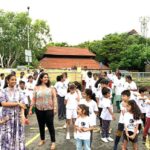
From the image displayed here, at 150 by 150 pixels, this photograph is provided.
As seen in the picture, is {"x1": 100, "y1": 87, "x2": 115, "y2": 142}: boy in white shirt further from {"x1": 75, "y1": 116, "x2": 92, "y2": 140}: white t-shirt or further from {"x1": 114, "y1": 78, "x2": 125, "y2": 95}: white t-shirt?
{"x1": 114, "y1": 78, "x2": 125, "y2": 95}: white t-shirt

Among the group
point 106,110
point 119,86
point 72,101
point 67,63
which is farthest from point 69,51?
point 106,110

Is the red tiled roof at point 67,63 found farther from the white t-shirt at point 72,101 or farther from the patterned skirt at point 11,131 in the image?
the patterned skirt at point 11,131

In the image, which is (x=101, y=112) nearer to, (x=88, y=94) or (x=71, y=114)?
(x=71, y=114)

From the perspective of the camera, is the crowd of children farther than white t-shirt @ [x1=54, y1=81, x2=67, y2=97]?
No

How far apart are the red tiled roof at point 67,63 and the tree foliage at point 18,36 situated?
3.48 meters

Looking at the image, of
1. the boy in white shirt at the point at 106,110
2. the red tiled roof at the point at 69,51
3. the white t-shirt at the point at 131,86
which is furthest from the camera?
the red tiled roof at the point at 69,51

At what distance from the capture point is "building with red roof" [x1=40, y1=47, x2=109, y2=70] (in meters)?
61.6

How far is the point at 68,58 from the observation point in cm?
6550

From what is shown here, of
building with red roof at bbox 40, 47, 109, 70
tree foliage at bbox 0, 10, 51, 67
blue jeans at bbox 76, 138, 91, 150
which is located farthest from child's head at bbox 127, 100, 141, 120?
building with red roof at bbox 40, 47, 109, 70

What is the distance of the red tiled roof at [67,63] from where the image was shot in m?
60.6

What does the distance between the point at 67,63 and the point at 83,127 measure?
56272 millimetres

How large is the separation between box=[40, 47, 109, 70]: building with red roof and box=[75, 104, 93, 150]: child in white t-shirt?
176ft

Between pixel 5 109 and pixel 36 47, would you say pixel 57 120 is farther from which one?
pixel 36 47

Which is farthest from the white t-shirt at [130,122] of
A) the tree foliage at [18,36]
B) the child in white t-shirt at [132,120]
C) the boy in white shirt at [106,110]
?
the tree foliage at [18,36]
